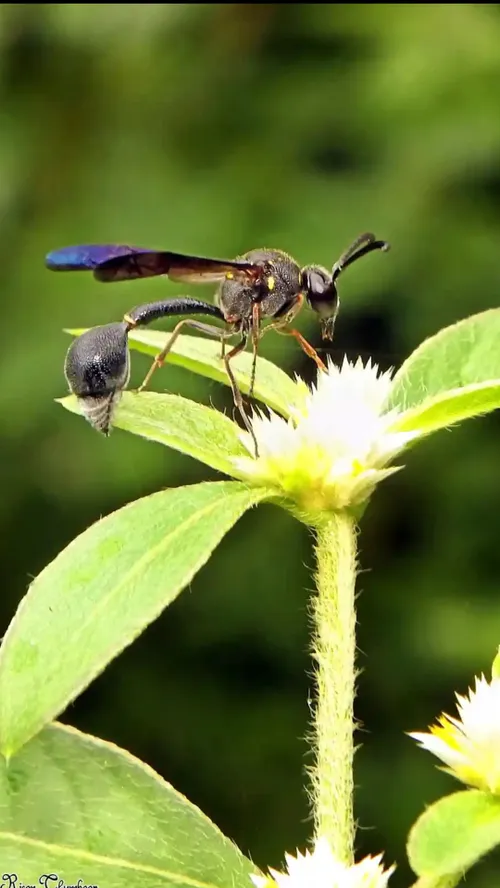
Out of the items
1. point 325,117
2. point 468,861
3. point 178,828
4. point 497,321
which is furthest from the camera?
point 325,117

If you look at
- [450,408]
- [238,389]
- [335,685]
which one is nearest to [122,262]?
[238,389]

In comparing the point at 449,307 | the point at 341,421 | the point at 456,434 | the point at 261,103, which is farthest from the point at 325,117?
the point at 341,421

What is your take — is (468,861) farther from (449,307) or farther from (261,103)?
(261,103)

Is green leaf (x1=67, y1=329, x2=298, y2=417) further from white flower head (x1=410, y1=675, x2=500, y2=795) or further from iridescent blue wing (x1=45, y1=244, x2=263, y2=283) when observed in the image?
A: white flower head (x1=410, y1=675, x2=500, y2=795)

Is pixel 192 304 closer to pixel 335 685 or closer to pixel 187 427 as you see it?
pixel 187 427

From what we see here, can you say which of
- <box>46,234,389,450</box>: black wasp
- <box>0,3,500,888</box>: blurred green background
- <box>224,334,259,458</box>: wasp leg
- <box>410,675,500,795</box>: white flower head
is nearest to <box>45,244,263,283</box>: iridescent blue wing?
<box>46,234,389,450</box>: black wasp

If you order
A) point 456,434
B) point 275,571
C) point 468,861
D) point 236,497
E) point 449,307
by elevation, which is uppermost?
point 449,307
